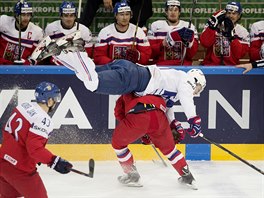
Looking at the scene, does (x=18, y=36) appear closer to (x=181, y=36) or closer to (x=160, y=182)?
(x=181, y=36)

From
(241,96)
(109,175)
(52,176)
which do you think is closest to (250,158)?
(241,96)

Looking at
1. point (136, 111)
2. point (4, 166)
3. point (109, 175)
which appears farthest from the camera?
point (109, 175)

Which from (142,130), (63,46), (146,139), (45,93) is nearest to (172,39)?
(146,139)

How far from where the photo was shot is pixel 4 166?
5.51 m

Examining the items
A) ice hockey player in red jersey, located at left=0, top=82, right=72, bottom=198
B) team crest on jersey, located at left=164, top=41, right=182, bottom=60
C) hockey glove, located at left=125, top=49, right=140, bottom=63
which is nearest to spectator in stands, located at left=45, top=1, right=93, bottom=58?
hockey glove, located at left=125, top=49, right=140, bottom=63

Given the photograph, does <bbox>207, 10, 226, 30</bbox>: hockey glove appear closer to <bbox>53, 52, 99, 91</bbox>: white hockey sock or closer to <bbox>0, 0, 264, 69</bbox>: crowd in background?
<bbox>0, 0, 264, 69</bbox>: crowd in background

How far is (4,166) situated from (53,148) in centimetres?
241

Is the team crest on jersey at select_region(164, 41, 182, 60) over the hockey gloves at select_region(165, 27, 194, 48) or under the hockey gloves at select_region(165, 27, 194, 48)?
under

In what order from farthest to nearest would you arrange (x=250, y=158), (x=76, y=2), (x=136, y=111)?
1. (x=76, y=2)
2. (x=250, y=158)
3. (x=136, y=111)

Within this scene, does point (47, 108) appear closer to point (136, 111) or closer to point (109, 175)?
point (136, 111)

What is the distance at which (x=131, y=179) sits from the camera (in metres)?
7.18

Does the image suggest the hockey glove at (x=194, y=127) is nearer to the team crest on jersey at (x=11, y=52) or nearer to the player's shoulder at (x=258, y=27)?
the player's shoulder at (x=258, y=27)

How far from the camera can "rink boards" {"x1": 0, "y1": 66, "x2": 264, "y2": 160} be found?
306 inches

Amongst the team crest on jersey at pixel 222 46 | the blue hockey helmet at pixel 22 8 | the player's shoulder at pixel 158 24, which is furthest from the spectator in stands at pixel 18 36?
the team crest on jersey at pixel 222 46
